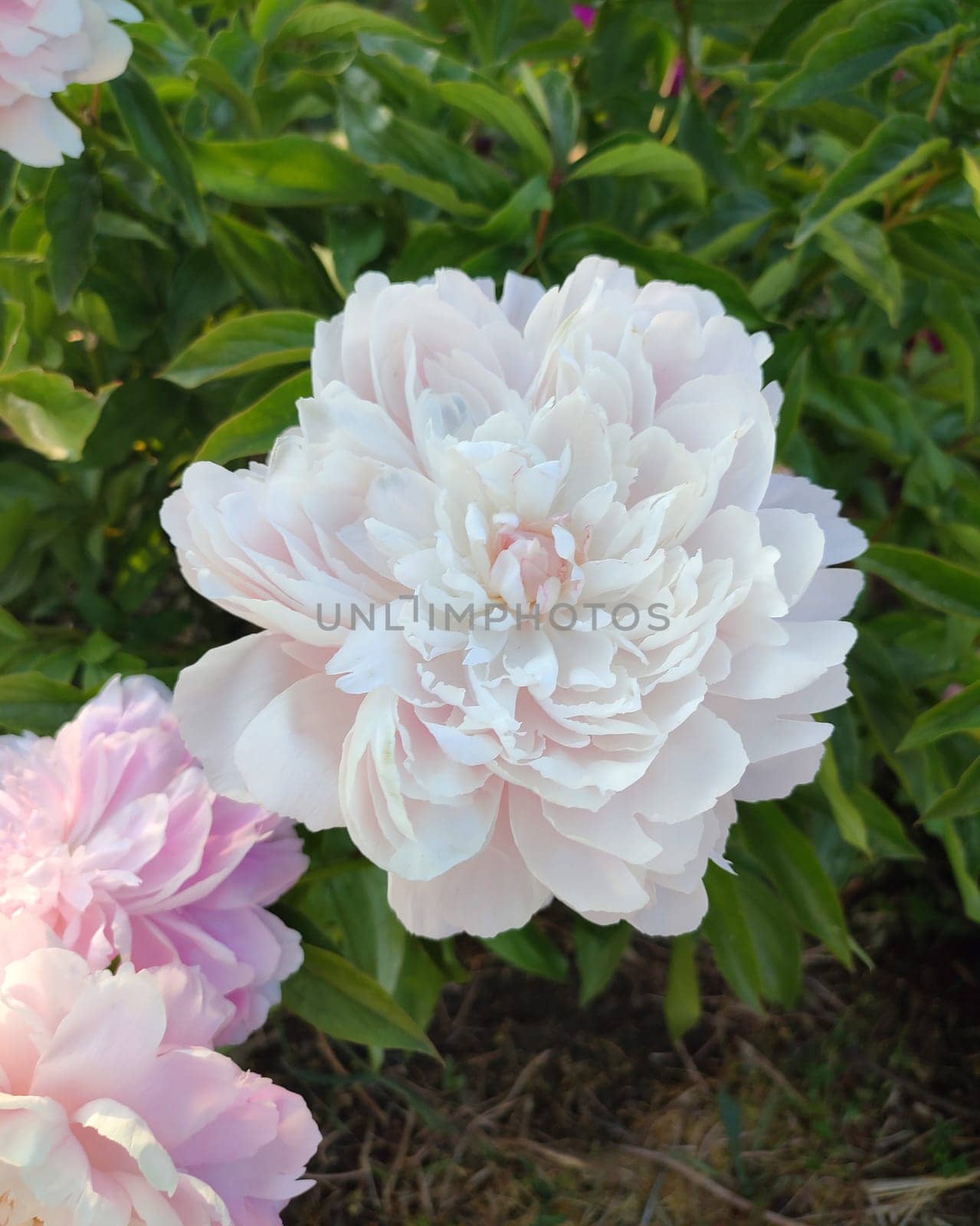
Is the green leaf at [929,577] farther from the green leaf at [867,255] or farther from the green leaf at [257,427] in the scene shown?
the green leaf at [257,427]

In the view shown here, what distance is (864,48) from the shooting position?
1.41 feet

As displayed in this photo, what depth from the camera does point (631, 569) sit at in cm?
29

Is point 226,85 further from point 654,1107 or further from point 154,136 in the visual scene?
point 654,1107

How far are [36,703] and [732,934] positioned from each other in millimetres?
331

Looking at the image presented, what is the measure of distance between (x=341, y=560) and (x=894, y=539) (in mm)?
473

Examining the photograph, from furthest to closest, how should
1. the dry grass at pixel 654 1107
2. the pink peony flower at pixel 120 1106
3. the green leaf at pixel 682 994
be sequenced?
the dry grass at pixel 654 1107, the green leaf at pixel 682 994, the pink peony flower at pixel 120 1106

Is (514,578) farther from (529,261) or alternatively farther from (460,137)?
(460,137)

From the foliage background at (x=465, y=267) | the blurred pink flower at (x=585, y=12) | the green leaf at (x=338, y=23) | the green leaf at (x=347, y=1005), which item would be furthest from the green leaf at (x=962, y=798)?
the blurred pink flower at (x=585, y=12)

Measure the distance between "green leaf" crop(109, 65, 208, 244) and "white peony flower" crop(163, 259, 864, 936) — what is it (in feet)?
0.56

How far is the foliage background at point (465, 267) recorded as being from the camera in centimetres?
43

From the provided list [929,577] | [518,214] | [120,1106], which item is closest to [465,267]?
[518,214]

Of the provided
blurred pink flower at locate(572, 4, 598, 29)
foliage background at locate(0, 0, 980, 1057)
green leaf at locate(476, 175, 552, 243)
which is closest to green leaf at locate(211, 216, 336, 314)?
foliage background at locate(0, 0, 980, 1057)

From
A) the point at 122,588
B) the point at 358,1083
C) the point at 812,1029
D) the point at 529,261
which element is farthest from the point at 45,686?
the point at 812,1029

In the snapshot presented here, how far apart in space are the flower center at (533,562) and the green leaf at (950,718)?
0.58ft
